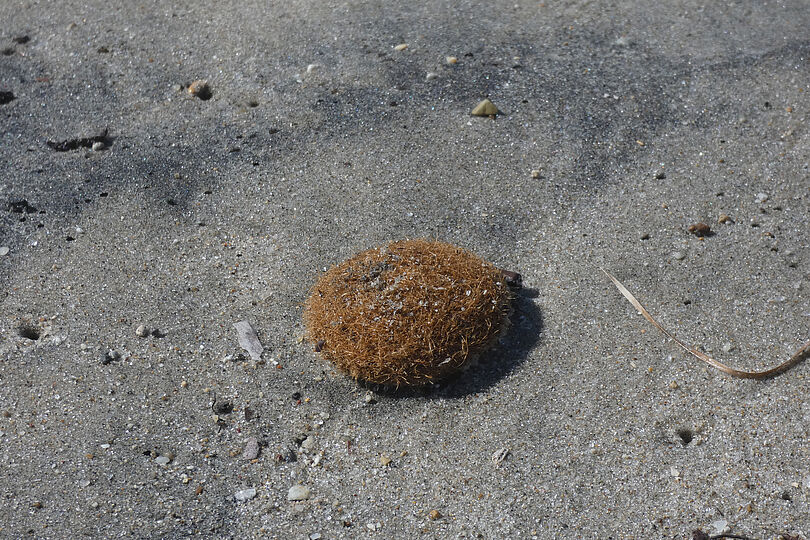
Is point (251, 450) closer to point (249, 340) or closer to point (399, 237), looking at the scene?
point (249, 340)

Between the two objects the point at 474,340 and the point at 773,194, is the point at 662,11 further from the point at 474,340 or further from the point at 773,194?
the point at 474,340

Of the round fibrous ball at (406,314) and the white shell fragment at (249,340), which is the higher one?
the round fibrous ball at (406,314)

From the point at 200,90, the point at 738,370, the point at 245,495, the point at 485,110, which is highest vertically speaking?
the point at 485,110

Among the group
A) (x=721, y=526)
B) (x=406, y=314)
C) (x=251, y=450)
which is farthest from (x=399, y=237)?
(x=721, y=526)

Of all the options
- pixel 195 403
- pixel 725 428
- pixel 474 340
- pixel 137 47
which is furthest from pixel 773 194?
pixel 137 47

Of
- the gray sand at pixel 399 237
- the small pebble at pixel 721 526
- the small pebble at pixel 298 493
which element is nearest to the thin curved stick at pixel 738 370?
the gray sand at pixel 399 237

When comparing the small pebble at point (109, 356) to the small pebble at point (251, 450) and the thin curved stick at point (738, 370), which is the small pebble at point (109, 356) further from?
the thin curved stick at point (738, 370)

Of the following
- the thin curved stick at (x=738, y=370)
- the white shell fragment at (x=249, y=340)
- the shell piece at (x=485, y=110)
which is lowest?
the white shell fragment at (x=249, y=340)

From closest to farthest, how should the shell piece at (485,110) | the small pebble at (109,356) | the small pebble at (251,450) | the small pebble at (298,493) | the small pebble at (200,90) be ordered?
the small pebble at (298,493), the small pebble at (251,450), the small pebble at (109,356), the shell piece at (485,110), the small pebble at (200,90)
